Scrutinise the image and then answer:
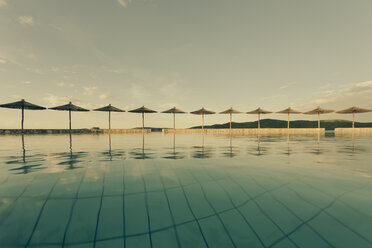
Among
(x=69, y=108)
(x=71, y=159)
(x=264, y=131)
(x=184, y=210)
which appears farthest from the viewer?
(x=264, y=131)

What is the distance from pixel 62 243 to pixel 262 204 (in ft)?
9.59

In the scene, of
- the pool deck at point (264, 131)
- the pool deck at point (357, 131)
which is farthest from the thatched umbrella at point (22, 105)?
the pool deck at point (357, 131)

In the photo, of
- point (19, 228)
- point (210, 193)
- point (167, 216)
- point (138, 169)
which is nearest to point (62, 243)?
point (19, 228)

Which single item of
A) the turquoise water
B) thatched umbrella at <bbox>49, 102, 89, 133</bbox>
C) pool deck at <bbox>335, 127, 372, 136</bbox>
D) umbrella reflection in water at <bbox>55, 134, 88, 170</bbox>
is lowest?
pool deck at <bbox>335, 127, 372, 136</bbox>

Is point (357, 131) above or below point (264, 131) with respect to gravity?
below

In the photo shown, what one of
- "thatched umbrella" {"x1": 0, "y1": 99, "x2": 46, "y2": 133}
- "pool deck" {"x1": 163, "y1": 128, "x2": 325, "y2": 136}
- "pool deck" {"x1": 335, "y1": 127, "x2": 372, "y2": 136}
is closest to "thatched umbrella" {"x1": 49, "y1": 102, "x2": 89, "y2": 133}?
"thatched umbrella" {"x1": 0, "y1": 99, "x2": 46, "y2": 133}

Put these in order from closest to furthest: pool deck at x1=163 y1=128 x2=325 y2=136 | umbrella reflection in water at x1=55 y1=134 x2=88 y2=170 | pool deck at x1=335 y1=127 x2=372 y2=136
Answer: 1. umbrella reflection in water at x1=55 y1=134 x2=88 y2=170
2. pool deck at x1=335 y1=127 x2=372 y2=136
3. pool deck at x1=163 y1=128 x2=325 y2=136

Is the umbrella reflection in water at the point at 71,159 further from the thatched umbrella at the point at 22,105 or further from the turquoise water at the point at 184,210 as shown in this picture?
the thatched umbrella at the point at 22,105

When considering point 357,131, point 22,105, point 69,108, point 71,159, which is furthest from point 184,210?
point 357,131

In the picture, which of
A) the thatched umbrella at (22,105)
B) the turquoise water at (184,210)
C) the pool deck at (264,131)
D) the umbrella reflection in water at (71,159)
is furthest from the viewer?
the pool deck at (264,131)

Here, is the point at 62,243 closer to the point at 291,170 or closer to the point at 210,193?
the point at 210,193

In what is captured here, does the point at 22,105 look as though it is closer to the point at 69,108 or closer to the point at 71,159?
the point at 69,108

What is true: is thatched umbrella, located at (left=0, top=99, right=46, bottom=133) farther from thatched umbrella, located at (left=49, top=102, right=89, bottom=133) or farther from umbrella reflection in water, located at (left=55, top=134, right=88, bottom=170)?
umbrella reflection in water, located at (left=55, top=134, right=88, bottom=170)

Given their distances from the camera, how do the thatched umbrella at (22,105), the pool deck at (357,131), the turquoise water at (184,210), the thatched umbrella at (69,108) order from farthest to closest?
the pool deck at (357,131) < the thatched umbrella at (69,108) < the thatched umbrella at (22,105) < the turquoise water at (184,210)
